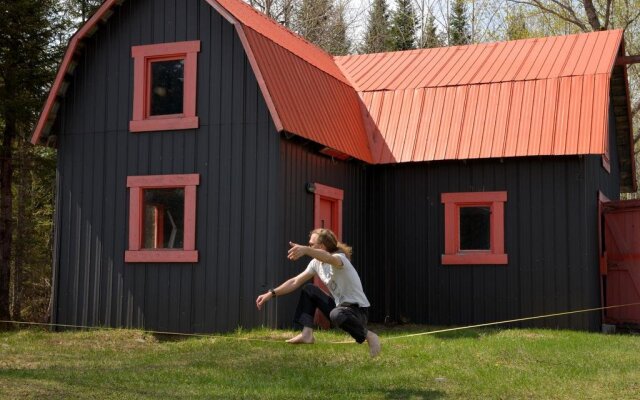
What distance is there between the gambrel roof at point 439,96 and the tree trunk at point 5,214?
5730mm

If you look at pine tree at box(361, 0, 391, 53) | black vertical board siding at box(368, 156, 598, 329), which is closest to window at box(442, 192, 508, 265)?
black vertical board siding at box(368, 156, 598, 329)

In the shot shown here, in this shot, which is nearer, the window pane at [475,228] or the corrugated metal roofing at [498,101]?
the corrugated metal roofing at [498,101]

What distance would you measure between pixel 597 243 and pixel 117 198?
9.05 meters

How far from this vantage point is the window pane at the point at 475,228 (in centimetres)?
1858

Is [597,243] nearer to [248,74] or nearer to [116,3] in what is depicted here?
[248,74]

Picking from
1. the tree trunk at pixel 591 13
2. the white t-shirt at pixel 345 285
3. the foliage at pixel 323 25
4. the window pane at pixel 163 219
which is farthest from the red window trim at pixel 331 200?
the foliage at pixel 323 25

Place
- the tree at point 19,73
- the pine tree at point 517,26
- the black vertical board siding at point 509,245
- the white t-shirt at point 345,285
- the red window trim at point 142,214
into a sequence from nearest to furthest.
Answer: the white t-shirt at point 345,285 → the red window trim at point 142,214 → the black vertical board siding at point 509,245 → the tree at point 19,73 → the pine tree at point 517,26

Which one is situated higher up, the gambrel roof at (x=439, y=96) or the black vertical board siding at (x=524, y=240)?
the gambrel roof at (x=439, y=96)

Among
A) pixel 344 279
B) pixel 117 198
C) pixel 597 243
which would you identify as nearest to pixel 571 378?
pixel 344 279

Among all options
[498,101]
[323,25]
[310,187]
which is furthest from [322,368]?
[323,25]

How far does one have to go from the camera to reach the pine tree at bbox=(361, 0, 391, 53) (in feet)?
135

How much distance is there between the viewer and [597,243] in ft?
59.6

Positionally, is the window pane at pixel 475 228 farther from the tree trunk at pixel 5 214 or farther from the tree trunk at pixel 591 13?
the tree trunk at pixel 591 13

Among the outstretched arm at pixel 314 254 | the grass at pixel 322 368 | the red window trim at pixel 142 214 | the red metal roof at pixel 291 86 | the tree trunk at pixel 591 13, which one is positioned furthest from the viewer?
the tree trunk at pixel 591 13
